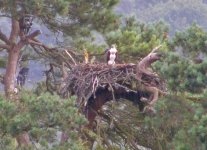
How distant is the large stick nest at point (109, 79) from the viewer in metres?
8.29

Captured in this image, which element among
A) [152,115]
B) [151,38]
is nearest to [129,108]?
[151,38]

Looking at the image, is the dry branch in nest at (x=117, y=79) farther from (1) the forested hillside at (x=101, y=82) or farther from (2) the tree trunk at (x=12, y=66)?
(2) the tree trunk at (x=12, y=66)

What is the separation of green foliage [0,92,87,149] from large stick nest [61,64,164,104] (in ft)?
2.06

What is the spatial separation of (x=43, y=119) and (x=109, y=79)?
102 centimetres

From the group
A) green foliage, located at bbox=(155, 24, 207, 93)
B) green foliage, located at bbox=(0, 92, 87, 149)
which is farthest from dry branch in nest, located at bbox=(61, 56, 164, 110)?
green foliage, located at bbox=(155, 24, 207, 93)

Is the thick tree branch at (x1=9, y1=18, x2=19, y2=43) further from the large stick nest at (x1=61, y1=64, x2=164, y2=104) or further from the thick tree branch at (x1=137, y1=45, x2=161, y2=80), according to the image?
the thick tree branch at (x1=137, y1=45, x2=161, y2=80)

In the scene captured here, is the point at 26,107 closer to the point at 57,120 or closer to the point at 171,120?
the point at 57,120

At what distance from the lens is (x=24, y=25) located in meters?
11.3

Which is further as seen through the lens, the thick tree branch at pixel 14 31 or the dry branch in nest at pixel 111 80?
the thick tree branch at pixel 14 31

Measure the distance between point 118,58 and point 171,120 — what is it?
10.1ft

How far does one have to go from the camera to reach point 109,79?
8328 mm

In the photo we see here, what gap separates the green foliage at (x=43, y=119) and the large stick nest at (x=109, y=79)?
0.63 meters

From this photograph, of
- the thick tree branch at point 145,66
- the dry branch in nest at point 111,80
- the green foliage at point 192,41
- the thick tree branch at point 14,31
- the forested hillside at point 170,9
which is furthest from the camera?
the forested hillside at point 170,9

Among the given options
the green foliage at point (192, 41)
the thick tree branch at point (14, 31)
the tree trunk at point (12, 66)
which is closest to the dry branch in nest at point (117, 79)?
the green foliage at point (192, 41)
